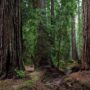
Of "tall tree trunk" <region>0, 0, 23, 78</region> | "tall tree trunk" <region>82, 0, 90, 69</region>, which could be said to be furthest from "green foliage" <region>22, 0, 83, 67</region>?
"tall tree trunk" <region>82, 0, 90, 69</region>

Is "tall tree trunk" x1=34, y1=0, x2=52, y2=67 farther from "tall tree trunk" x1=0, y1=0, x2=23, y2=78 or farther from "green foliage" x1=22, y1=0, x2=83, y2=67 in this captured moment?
"tall tree trunk" x1=0, y1=0, x2=23, y2=78

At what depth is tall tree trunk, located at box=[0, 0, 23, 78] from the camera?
7.10 meters

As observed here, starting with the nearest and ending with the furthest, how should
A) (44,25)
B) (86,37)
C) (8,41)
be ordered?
1. (8,41)
2. (86,37)
3. (44,25)

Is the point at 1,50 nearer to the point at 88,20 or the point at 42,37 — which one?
the point at 88,20

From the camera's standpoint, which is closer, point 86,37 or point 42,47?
point 86,37

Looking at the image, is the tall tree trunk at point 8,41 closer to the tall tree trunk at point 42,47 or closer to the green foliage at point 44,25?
the green foliage at point 44,25

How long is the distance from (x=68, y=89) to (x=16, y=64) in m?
2.30

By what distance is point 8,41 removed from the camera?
7.14 metres

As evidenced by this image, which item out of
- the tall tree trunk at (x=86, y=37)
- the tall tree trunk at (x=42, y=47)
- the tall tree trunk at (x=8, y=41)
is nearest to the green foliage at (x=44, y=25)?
the tall tree trunk at (x=42, y=47)

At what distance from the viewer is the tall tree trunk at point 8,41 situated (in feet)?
23.3

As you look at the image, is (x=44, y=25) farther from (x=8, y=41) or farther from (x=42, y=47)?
(x=8, y=41)

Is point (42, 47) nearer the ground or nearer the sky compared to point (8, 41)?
nearer the ground

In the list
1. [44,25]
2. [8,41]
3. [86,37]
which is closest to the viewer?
[8,41]

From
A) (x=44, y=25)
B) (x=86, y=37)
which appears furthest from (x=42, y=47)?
(x=86, y=37)
